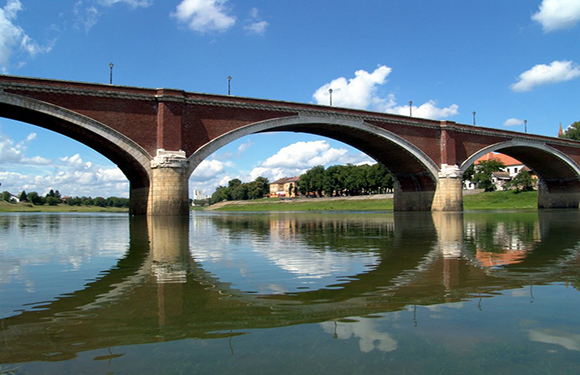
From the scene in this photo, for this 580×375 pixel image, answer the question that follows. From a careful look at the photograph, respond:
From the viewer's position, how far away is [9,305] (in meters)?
4.39

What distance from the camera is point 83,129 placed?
26.8 metres

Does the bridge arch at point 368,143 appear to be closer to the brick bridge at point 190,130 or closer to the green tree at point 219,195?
the brick bridge at point 190,130

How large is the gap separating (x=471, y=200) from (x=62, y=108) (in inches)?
2078

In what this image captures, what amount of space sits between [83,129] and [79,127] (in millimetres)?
303

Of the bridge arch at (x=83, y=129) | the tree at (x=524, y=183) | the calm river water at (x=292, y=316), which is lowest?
the calm river water at (x=292, y=316)

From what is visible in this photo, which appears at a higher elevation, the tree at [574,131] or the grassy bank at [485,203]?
the tree at [574,131]

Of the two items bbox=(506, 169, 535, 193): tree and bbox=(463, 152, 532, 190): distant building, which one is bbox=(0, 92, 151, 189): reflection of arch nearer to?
bbox=(506, 169, 535, 193): tree

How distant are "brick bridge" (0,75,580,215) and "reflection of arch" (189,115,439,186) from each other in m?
0.08

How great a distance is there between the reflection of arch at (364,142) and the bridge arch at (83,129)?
353 cm

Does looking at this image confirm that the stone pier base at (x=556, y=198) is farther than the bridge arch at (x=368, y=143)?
Yes

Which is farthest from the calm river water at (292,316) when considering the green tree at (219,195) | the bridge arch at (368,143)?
the green tree at (219,195)

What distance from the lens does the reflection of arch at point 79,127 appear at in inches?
977

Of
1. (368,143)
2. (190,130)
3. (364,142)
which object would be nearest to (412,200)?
(368,143)

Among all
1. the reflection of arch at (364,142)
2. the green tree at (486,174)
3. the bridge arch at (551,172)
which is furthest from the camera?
the green tree at (486,174)
